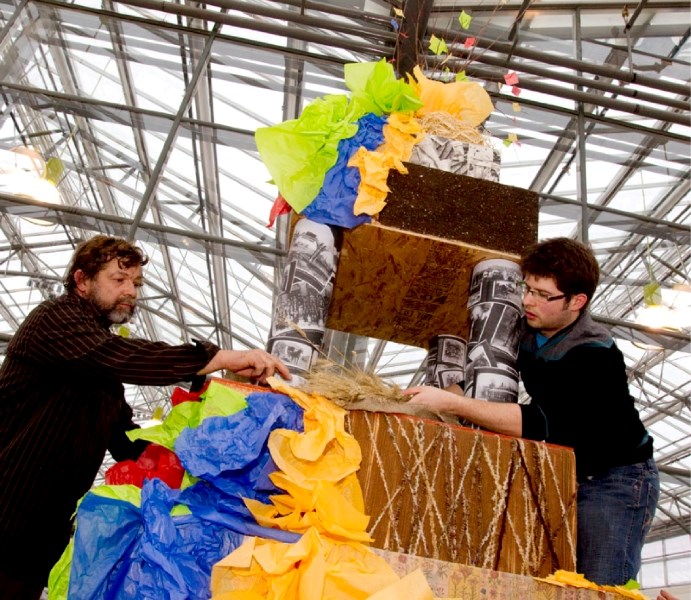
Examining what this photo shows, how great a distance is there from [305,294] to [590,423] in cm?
94

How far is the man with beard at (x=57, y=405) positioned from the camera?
176 cm

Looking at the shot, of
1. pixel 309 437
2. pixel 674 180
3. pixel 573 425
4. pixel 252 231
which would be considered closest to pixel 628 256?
pixel 674 180

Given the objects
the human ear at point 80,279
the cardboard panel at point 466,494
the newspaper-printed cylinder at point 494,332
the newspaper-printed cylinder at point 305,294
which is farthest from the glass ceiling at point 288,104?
the cardboard panel at point 466,494

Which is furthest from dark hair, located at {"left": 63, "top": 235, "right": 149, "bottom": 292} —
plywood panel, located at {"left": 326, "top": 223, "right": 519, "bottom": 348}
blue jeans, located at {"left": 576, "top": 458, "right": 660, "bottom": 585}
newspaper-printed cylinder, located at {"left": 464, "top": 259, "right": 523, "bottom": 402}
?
blue jeans, located at {"left": 576, "top": 458, "right": 660, "bottom": 585}

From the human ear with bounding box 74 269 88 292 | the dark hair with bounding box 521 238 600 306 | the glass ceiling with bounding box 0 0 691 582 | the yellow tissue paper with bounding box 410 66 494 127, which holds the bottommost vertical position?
the human ear with bounding box 74 269 88 292

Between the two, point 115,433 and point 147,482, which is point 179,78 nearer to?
point 115,433

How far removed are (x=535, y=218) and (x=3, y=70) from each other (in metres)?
5.89

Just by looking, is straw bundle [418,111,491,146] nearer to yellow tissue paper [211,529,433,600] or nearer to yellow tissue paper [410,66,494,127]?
yellow tissue paper [410,66,494,127]

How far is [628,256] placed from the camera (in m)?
8.40

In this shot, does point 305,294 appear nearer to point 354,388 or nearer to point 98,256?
point 354,388

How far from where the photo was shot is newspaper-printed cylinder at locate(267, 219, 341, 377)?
2113 millimetres

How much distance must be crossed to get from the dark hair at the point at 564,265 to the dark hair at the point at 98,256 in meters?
1.26

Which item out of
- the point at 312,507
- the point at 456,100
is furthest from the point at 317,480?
the point at 456,100

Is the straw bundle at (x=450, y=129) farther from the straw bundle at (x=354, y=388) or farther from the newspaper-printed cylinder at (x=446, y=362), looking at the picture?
the straw bundle at (x=354, y=388)
